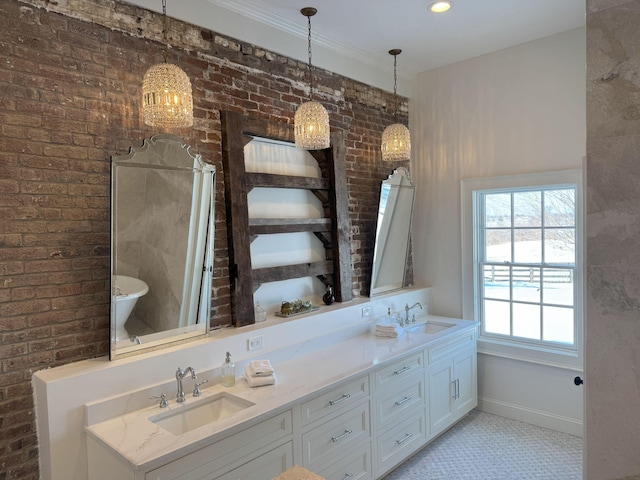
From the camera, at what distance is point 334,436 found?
9.02ft

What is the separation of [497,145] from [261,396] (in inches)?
121

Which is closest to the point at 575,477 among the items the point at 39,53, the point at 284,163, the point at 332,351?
the point at 332,351

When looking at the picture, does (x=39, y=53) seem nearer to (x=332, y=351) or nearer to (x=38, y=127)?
(x=38, y=127)

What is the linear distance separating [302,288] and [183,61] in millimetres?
1896

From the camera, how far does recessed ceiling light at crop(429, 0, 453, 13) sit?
313cm

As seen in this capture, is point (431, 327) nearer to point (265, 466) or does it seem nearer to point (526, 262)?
point (526, 262)

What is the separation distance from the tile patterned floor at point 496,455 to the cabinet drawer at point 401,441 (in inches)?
5.6

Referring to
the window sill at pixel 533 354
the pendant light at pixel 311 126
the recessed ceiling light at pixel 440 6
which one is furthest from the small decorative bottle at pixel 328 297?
the recessed ceiling light at pixel 440 6

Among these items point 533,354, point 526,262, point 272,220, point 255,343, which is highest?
point 272,220

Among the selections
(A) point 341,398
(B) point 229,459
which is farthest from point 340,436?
(B) point 229,459

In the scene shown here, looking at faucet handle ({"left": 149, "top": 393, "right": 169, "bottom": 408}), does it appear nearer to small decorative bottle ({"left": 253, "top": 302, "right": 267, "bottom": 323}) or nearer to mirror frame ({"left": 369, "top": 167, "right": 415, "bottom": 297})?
small decorative bottle ({"left": 253, "top": 302, "right": 267, "bottom": 323})

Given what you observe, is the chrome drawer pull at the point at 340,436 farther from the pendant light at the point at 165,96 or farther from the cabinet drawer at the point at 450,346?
the pendant light at the point at 165,96

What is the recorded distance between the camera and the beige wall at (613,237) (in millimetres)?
1088

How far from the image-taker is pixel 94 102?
245cm
